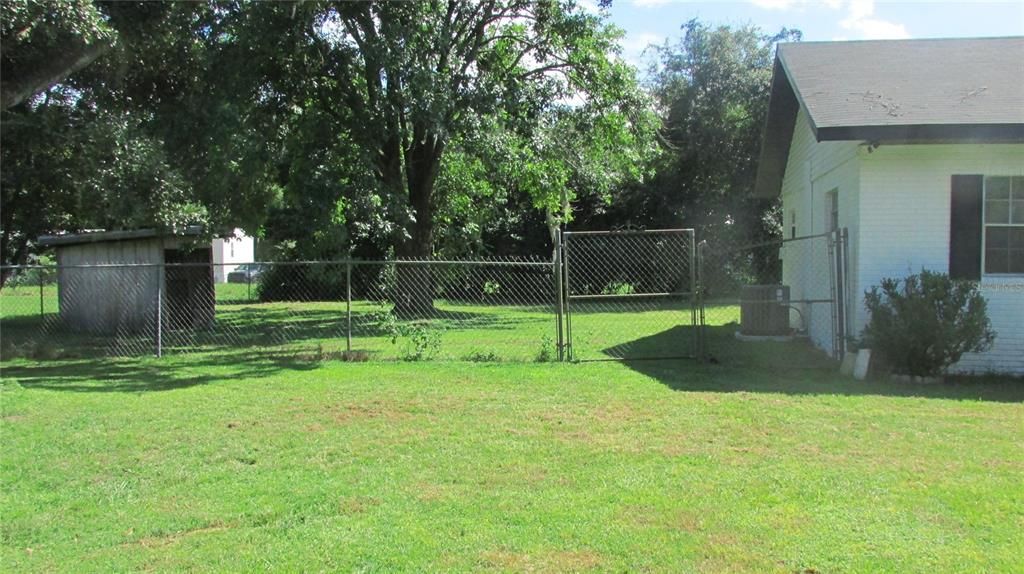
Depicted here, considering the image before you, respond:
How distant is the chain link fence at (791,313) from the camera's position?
10.1 metres

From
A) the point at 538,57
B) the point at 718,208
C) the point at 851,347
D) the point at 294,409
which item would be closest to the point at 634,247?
the point at 718,208

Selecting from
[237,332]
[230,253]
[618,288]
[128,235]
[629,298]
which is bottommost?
[237,332]

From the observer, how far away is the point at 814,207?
1253 centimetres

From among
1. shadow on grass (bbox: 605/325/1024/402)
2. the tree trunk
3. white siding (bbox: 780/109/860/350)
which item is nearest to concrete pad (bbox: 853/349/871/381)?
shadow on grass (bbox: 605/325/1024/402)

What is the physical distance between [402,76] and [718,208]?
1560 centimetres

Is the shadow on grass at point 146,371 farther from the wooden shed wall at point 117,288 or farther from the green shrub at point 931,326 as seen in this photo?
the green shrub at point 931,326

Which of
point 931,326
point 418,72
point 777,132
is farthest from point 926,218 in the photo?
point 418,72

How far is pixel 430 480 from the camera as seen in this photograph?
5078 millimetres

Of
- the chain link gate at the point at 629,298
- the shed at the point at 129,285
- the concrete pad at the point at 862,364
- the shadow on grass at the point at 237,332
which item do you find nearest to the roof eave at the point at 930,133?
the chain link gate at the point at 629,298

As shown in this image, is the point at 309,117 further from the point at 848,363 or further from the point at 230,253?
the point at 230,253

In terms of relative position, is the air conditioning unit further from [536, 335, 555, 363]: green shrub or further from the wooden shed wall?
the wooden shed wall

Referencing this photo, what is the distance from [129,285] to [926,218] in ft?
49.0

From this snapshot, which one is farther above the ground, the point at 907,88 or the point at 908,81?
the point at 908,81

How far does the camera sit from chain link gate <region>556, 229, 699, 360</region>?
37.9 feet
